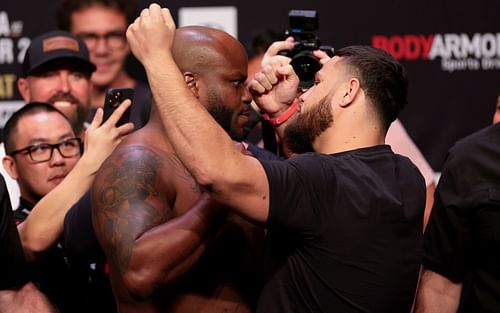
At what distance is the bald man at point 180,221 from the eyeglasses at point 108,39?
199cm

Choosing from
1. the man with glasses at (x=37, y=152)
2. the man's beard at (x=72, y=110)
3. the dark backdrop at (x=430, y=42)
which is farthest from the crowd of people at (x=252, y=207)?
the dark backdrop at (x=430, y=42)

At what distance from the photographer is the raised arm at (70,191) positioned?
2.62 metres

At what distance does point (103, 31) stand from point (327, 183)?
2.60m

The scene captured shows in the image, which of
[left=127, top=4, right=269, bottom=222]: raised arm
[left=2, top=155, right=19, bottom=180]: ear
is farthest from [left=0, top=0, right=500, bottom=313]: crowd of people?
[left=2, top=155, right=19, bottom=180]: ear

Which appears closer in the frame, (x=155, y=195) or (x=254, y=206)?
(x=254, y=206)

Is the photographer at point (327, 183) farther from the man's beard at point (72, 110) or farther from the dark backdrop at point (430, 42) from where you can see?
the dark backdrop at point (430, 42)

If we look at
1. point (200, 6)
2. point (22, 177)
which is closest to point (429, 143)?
point (200, 6)

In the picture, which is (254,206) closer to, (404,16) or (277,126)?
(277,126)

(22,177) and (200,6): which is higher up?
(200,6)

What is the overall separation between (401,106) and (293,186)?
16.5 inches

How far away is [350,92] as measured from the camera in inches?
84.6

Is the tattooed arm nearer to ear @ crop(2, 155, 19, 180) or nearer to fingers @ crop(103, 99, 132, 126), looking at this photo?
fingers @ crop(103, 99, 132, 126)

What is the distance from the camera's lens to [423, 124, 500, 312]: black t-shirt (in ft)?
8.19

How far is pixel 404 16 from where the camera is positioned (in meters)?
4.17
